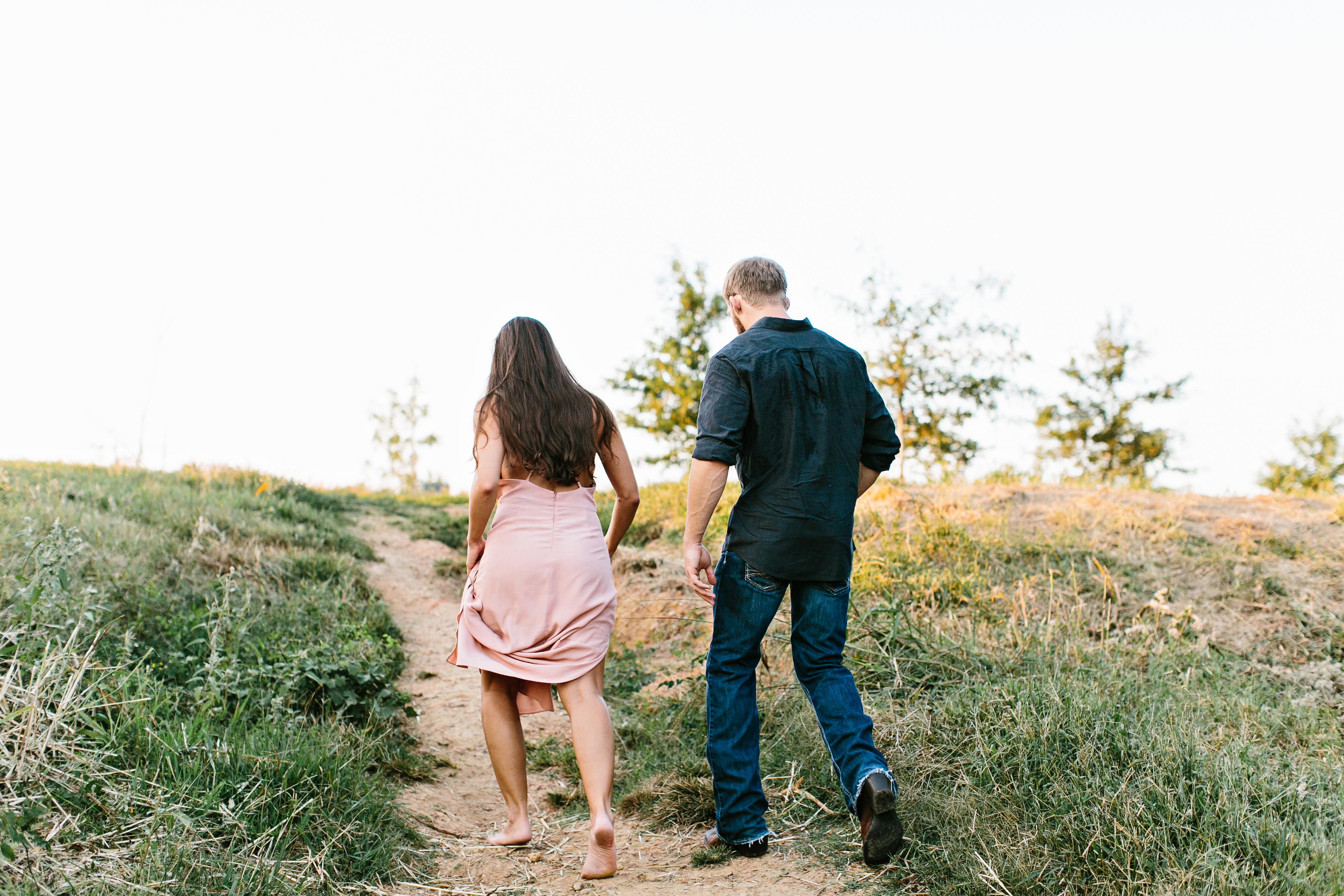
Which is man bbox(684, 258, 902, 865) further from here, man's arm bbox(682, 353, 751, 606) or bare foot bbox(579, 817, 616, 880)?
bare foot bbox(579, 817, 616, 880)

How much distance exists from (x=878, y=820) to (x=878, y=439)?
4.83 feet

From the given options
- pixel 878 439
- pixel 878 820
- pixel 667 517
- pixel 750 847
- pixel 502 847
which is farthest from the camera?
pixel 667 517

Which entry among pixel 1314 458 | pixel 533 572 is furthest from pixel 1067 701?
pixel 1314 458

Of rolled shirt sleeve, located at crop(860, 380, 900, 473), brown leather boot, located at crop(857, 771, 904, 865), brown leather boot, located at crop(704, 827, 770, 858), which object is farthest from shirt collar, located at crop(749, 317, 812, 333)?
brown leather boot, located at crop(704, 827, 770, 858)

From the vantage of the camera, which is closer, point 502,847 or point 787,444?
point 787,444

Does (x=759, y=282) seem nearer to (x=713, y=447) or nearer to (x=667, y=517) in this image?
(x=713, y=447)

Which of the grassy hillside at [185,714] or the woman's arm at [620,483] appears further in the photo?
the woman's arm at [620,483]

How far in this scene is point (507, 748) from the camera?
371 cm

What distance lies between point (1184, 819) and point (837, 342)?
2.04 meters

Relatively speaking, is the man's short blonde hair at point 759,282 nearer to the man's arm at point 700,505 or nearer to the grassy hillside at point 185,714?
the man's arm at point 700,505

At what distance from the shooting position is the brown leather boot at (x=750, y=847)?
344cm

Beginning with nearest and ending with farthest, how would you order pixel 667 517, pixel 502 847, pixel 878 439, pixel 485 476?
pixel 485 476, pixel 878 439, pixel 502 847, pixel 667 517

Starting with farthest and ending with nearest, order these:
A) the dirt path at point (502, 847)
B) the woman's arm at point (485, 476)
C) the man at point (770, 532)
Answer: the woman's arm at point (485, 476) → the man at point (770, 532) → the dirt path at point (502, 847)

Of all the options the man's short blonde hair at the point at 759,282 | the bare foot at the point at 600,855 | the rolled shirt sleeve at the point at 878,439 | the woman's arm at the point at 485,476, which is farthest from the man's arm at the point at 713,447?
the bare foot at the point at 600,855
